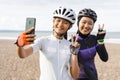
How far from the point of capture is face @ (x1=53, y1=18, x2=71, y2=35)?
5242 millimetres

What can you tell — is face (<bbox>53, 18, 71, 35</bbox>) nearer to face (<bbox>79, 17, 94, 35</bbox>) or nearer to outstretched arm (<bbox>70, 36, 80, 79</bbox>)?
outstretched arm (<bbox>70, 36, 80, 79</bbox>)

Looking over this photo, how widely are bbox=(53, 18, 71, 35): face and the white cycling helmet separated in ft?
0.19

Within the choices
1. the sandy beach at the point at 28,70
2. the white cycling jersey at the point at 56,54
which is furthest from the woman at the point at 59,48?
the sandy beach at the point at 28,70

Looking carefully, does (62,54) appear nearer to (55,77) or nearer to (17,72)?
(55,77)

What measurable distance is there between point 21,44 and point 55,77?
766 mm

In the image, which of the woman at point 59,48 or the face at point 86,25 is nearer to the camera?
the woman at point 59,48

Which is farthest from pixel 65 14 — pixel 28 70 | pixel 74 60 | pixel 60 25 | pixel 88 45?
pixel 28 70

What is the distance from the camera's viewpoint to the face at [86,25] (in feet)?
19.4

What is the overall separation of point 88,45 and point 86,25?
1.12 ft

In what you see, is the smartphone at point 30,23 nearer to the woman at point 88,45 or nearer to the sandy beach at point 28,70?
the woman at point 88,45

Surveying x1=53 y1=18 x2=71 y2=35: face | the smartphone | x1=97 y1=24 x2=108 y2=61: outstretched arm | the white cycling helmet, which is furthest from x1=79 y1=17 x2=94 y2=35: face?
the smartphone

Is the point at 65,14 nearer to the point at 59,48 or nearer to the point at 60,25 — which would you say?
the point at 60,25

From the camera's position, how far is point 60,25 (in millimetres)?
5234

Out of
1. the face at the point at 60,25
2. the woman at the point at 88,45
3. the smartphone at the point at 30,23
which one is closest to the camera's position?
the smartphone at the point at 30,23
